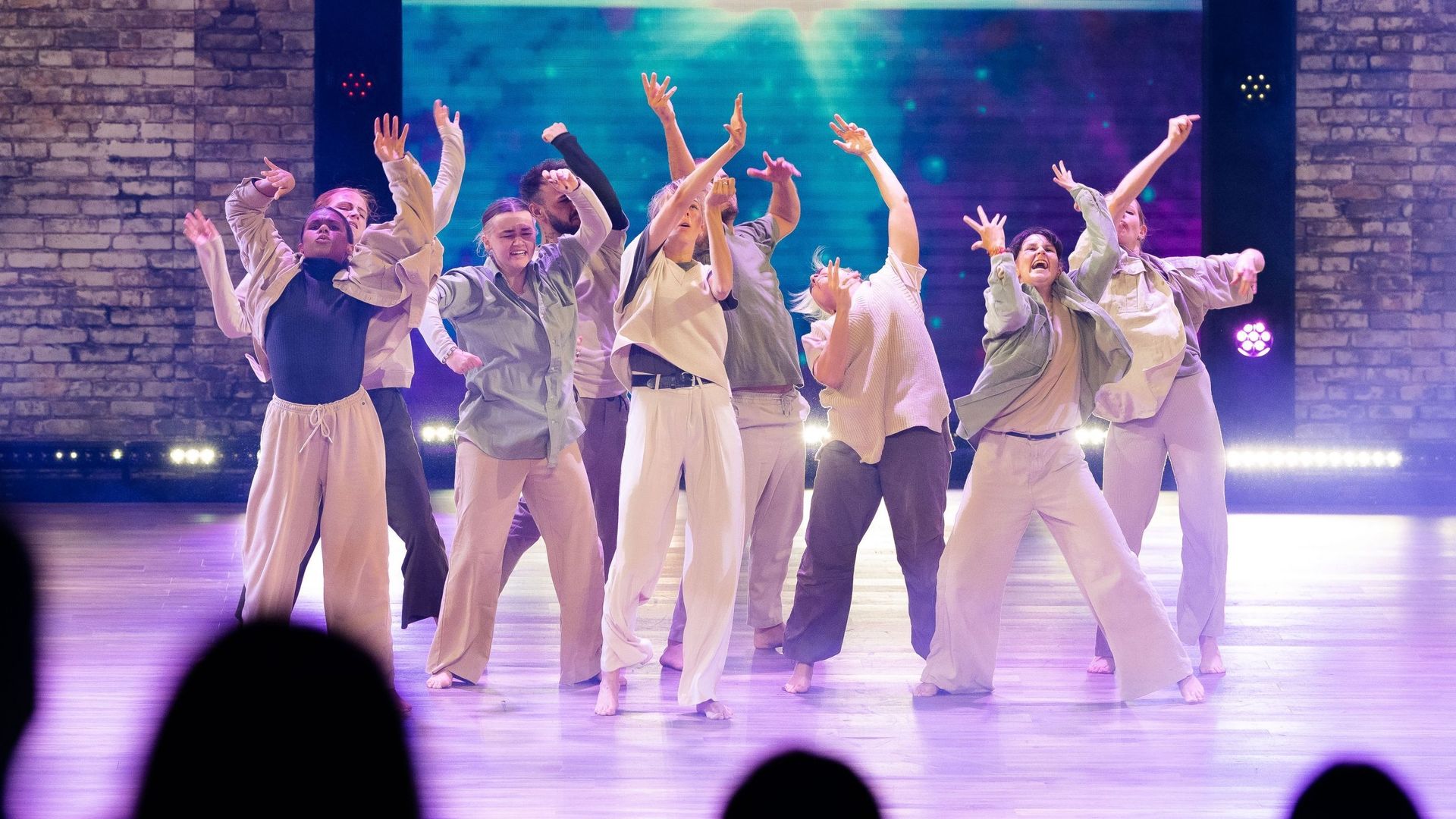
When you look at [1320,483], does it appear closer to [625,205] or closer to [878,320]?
[625,205]

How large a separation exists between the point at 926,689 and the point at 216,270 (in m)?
2.17

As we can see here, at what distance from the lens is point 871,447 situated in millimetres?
3902

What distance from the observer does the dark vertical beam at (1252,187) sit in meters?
7.96

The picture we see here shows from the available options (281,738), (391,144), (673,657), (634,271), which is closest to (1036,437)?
(634,271)

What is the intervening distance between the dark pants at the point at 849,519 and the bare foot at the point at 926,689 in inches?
10.2

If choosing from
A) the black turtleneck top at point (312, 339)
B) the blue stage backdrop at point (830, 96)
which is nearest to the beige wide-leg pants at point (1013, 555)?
the black turtleneck top at point (312, 339)

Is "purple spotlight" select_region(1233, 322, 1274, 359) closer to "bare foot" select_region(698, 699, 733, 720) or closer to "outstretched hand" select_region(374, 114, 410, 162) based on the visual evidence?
"bare foot" select_region(698, 699, 733, 720)

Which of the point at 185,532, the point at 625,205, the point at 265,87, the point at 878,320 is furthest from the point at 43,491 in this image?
the point at 878,320

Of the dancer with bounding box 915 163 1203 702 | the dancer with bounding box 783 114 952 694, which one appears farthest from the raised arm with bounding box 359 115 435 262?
the dancer with bounding box 915 163 1203 702

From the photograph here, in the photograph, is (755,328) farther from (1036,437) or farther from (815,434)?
(815,434)

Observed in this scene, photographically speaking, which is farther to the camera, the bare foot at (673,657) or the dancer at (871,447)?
the bare foot at (673,657)

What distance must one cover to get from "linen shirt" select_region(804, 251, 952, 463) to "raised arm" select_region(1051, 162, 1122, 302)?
46cm

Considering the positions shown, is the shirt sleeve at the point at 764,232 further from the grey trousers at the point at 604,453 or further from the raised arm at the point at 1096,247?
the raised arm at the point at 1096,247

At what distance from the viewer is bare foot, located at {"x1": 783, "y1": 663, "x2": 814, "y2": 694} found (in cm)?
383
